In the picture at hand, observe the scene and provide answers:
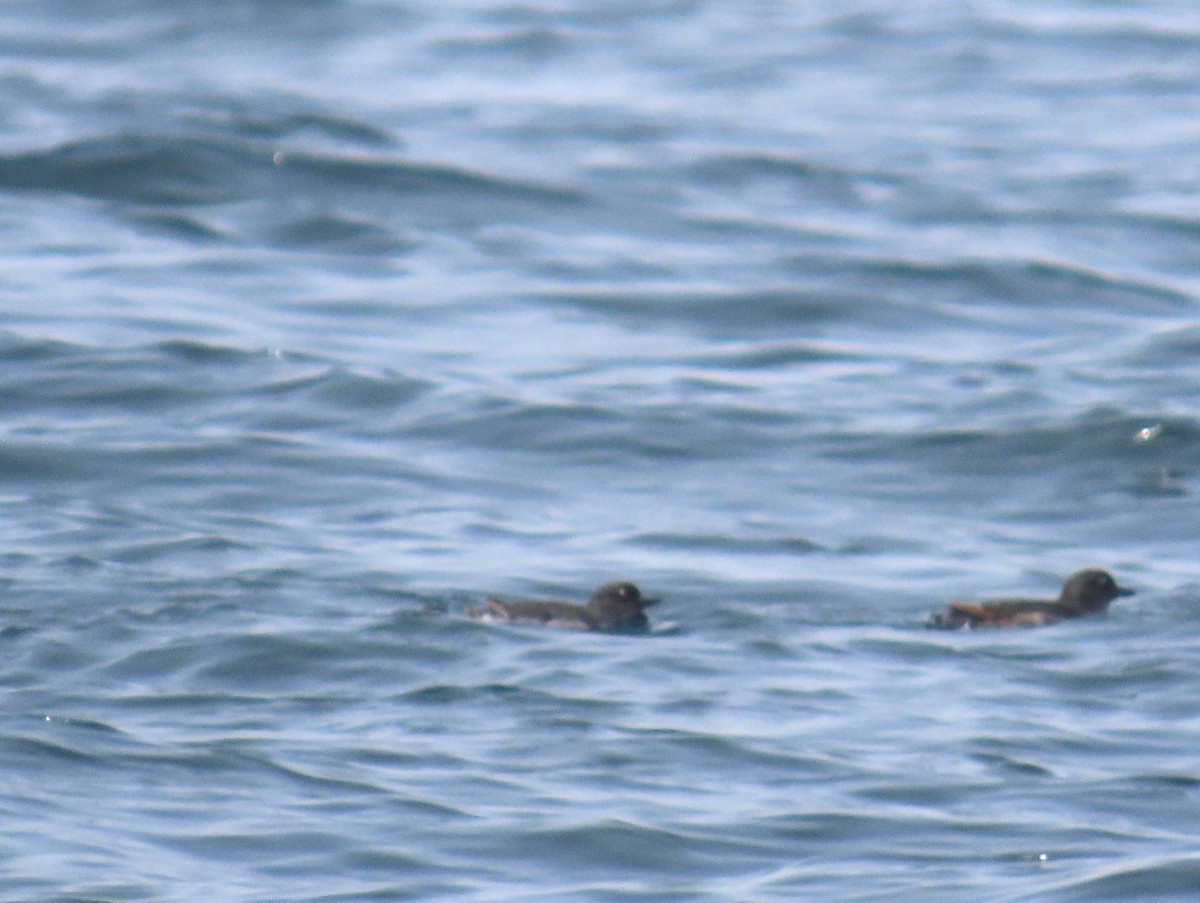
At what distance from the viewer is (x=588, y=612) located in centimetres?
1352

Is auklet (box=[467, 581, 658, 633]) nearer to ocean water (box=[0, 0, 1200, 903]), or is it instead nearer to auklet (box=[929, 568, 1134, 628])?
ocean water (box=[0, 0, 1200, 903])

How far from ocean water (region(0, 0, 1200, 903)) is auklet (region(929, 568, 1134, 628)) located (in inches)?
5.7

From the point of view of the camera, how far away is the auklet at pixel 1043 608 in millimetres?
13672

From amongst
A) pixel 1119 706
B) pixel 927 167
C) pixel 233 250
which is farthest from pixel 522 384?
pixel 927 167

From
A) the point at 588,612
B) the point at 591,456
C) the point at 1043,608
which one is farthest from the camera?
the point at 591,456

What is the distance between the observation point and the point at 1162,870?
30.9ft

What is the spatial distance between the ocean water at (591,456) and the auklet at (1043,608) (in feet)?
0.48

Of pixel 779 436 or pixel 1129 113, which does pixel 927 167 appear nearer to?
pixel 1129 113

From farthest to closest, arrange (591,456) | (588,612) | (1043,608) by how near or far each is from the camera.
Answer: (591,456) → (1043,608) → (588,612)

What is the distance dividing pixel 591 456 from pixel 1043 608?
4.86 m

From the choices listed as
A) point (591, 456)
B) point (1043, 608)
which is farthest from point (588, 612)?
point (591, 456)

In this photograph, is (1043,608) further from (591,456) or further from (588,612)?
(591,456)

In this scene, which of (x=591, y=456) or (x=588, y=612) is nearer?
(x=588, y=612)

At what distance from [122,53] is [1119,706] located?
82.6 feet
